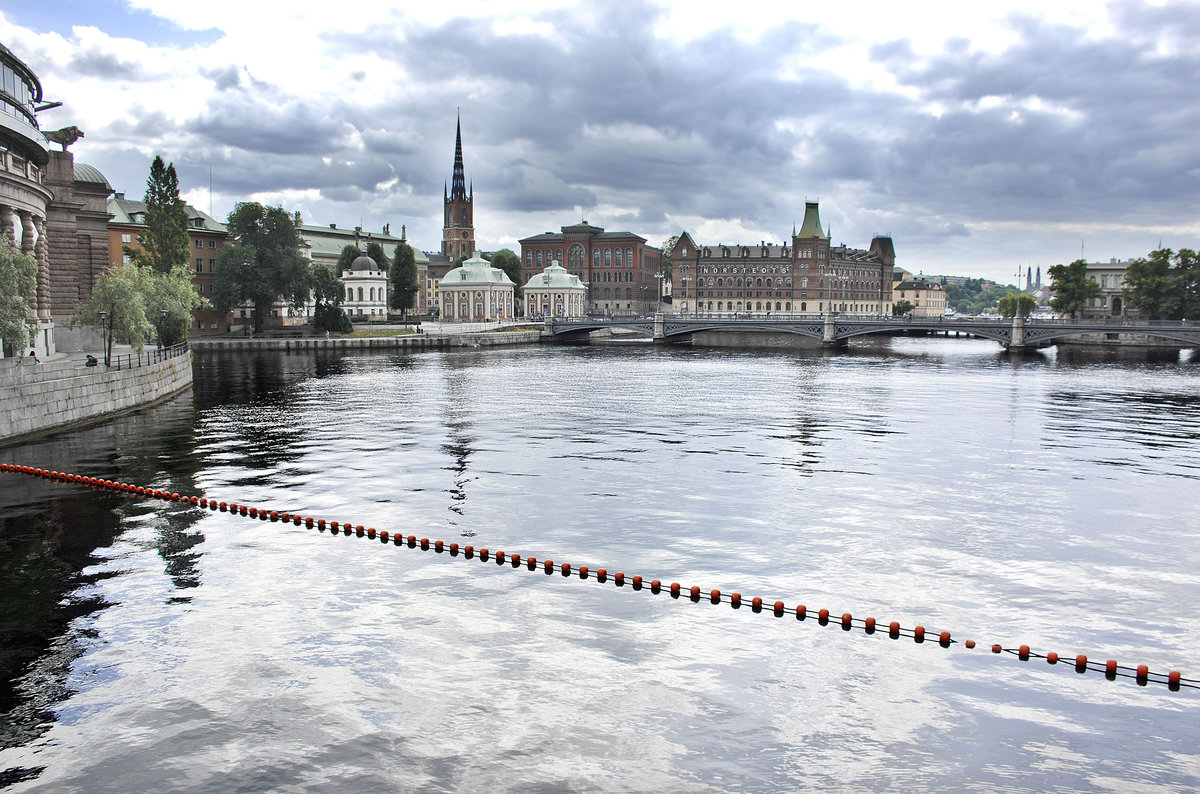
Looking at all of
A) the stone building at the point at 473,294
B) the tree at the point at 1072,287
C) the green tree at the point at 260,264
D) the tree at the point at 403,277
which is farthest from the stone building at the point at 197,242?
the tree at the point at 1072,287

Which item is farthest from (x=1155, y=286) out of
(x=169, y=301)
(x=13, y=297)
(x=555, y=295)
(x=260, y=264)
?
(x=13, y=297)

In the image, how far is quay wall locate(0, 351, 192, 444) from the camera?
35.2 meters

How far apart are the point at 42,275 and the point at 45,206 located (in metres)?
5.32

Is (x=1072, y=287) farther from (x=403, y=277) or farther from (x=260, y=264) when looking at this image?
(x=260, y=264)

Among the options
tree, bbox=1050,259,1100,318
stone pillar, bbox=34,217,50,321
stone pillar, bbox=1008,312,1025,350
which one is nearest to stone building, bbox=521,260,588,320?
stone pillar, bbox=1008,312,1025,350

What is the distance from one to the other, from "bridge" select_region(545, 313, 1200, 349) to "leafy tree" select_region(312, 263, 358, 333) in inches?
1409

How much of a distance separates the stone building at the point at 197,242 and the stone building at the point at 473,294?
140 ft

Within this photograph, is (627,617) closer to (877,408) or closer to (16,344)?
(16,344)

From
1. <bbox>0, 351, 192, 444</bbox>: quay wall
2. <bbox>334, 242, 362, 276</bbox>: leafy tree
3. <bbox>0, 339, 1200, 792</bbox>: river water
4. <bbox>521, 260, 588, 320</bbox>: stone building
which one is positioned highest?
<bbox>334, 242, 362, 276</bbox>: leafy tree

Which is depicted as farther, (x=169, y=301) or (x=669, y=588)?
(x=169, y=301)

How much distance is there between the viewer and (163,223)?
95.4 metres

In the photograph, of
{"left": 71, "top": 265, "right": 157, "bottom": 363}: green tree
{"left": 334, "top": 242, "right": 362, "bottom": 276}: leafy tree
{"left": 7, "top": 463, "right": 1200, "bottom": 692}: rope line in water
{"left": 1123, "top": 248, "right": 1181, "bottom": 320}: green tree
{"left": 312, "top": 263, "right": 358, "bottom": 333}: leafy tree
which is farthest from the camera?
{"left": 334, "top": 242, "right": 362, "bottom": 276}: leafy tree

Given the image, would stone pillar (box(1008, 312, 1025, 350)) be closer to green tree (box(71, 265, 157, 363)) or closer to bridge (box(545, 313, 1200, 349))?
bridge (box(545, 313, 1200, 349))

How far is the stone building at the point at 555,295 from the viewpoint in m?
178
